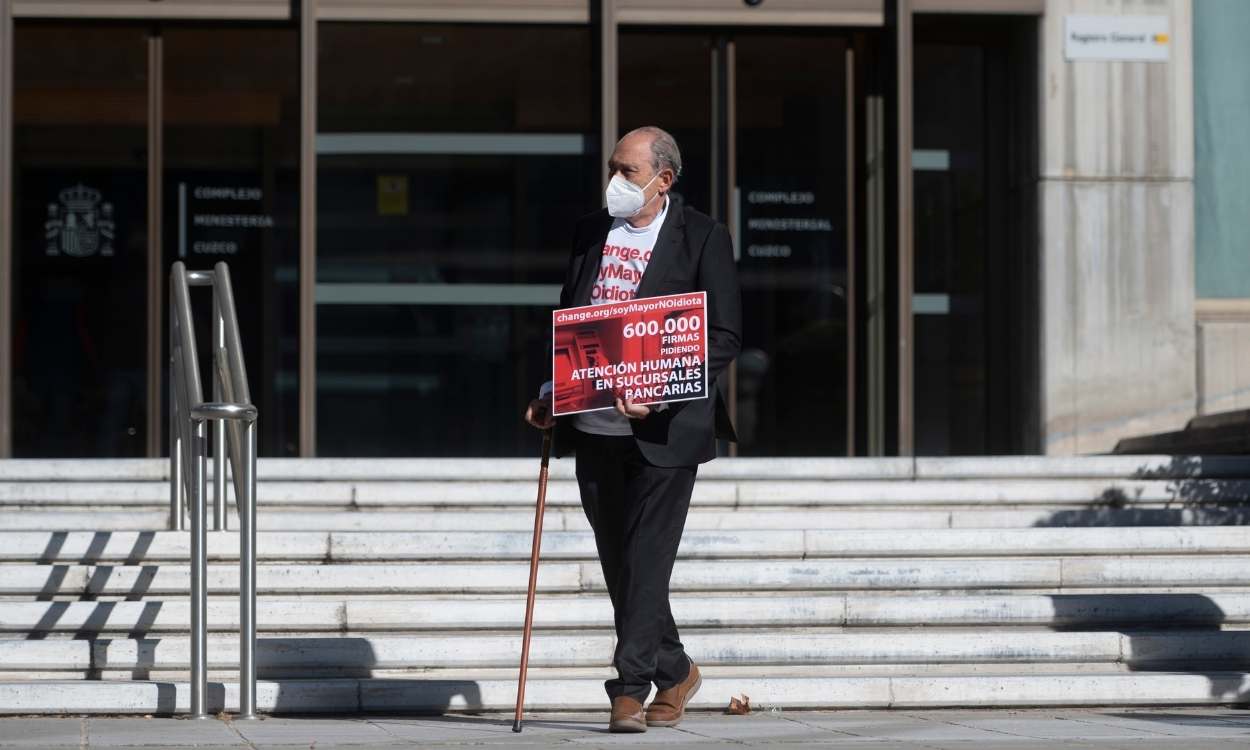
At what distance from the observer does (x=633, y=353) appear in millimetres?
5250

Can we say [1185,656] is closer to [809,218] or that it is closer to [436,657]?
[436,657]

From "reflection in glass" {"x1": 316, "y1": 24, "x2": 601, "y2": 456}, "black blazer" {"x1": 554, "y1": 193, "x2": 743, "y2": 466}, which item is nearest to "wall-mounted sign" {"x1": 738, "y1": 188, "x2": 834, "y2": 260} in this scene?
"reflection in glass" {"x1": 316, "y1": 24, "x2": 601, "y2": 456}

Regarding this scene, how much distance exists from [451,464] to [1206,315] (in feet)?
16.0

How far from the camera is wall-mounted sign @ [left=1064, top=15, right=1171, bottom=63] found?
10914 millimetres

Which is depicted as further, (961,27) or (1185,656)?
(961,27)

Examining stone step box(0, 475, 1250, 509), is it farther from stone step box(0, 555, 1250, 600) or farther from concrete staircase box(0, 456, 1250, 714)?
stone step box(0, 555, 1250, 600)

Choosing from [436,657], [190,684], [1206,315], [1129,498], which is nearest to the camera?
[190,684]

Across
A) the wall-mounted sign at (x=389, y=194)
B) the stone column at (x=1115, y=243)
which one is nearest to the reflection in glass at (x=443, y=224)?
the wall-mounted sign at (x=389, y=194)

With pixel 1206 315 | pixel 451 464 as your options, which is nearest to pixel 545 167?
pixel 451 464

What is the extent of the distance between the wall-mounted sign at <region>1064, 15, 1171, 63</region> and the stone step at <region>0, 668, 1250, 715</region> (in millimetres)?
5491

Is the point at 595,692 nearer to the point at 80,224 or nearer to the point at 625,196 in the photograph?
the point at 625,196

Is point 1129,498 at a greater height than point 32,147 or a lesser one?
lesser

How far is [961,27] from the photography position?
1142cm

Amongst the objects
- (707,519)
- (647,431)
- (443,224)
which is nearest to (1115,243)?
(707,519)
